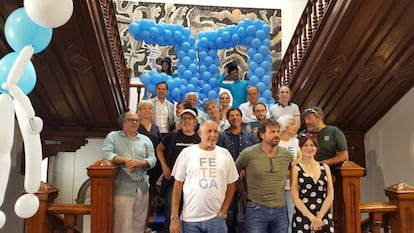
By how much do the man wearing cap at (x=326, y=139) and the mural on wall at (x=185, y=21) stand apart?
3509 mm

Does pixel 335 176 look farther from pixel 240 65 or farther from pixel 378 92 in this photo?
pixel 240 65

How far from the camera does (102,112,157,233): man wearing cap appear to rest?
294 centimetres

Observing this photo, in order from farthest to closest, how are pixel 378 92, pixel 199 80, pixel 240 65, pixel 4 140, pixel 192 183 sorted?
1. pixel 240 65
2. pixel 199 80
3. pixel 378 92
4. pixel 192 183
5. pixel 4 140

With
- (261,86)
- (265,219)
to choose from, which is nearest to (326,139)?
(265,219)

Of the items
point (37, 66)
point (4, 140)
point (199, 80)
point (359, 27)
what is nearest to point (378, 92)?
point (359, 27)

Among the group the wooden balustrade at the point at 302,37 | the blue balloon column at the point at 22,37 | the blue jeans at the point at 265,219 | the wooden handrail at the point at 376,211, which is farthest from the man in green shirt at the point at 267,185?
the wooden balustrade at the point at 302,37

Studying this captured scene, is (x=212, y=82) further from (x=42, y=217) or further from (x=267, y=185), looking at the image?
(x=42, y=217)

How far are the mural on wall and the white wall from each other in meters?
2.19

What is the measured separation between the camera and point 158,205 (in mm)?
3674

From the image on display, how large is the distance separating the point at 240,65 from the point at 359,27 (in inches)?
118

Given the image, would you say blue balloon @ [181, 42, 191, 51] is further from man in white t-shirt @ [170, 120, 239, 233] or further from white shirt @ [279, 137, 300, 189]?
man in white t-shirt @ [170, 120, 239, 233]

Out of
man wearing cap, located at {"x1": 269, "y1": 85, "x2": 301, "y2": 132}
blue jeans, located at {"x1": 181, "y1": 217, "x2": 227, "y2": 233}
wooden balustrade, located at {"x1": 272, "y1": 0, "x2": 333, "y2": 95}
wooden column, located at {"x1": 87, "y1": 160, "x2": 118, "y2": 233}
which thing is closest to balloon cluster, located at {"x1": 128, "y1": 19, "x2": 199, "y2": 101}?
wooden balustrade, located at {"x1": 272, "y1": 0, "x2": 333, "y2": 95}

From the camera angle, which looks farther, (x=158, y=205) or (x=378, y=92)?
(x=378, y=92)

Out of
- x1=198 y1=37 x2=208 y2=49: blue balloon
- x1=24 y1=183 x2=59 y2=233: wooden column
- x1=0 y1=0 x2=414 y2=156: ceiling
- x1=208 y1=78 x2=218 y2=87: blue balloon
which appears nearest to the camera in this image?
x1=24 y1=183 x2=59 y2=233: wooden column
